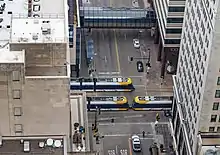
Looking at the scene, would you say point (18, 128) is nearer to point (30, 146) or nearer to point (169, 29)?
point (30, 146)

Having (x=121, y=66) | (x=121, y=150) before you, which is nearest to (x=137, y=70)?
(x=121, y=66)

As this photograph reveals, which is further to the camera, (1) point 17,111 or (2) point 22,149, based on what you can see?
(2) point 22,149

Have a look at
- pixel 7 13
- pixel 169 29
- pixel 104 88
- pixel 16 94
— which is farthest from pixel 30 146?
pixel 169 29

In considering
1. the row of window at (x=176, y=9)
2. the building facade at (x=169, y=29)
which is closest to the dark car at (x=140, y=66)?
the building facade at (x=169, y=29)

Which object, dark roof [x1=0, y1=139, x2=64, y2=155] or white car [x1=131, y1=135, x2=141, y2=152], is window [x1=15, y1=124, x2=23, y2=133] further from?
white car [x1=131, y1=135, x2=141, y2=152]

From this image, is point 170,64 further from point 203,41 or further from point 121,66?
point 203,41

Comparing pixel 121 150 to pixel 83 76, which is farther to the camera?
pixel 83 76

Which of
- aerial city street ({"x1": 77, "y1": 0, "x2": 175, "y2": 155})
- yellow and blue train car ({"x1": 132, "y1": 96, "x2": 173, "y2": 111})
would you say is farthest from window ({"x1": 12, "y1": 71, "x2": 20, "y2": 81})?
yellow and blue train car ({"x1": 132, "y1": 96, "x2": 173, "y2": 111})
